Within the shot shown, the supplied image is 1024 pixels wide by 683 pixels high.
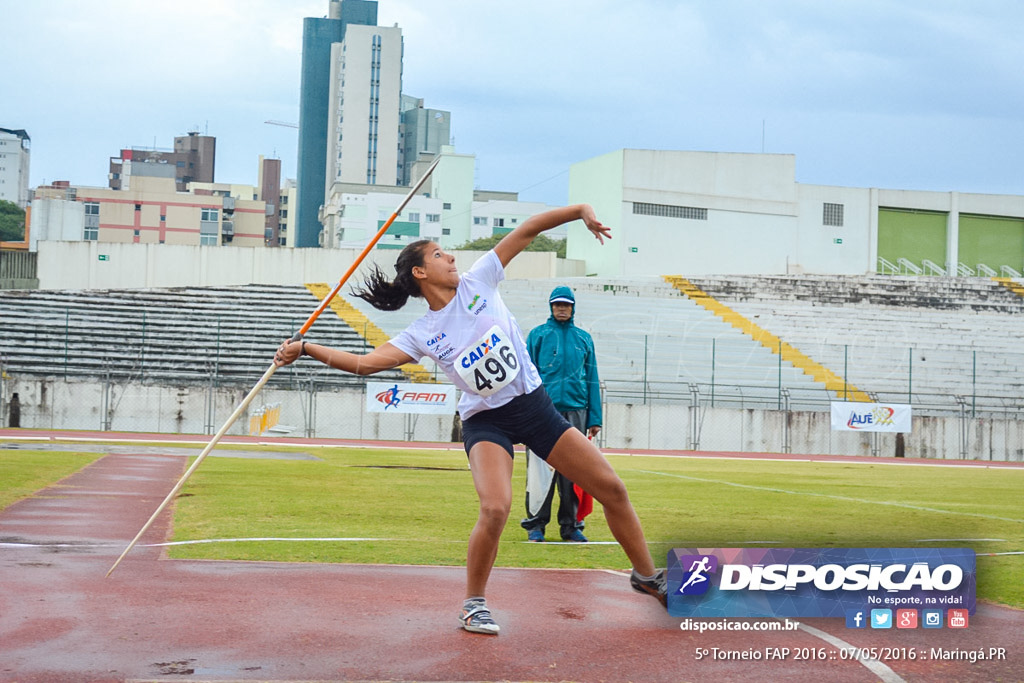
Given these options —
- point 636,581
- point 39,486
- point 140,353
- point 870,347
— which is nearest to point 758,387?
point 870,347

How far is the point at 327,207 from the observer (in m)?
108

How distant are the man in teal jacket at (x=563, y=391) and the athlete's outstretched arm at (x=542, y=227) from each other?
2.94 metres

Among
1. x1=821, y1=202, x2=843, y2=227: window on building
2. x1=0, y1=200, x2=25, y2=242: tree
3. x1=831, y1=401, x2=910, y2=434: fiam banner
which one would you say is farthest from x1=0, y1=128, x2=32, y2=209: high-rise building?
x1=831, y1=401, x2=910, y2=434: fiam banner

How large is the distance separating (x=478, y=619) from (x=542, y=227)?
191 centimetres

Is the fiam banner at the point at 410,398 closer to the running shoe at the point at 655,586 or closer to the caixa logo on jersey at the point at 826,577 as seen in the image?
the running shoe at the point at 655,586

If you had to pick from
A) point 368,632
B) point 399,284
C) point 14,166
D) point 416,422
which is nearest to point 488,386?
point 399,284

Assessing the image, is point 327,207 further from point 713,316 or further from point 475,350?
point 475,350

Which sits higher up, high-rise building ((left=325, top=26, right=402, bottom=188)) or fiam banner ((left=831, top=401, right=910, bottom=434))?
high-rise building ((left=325, top=26, right=402, bottom=188))

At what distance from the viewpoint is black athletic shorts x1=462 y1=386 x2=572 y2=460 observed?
530cm

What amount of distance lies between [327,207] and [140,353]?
77370mm

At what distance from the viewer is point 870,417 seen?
31.1 meters

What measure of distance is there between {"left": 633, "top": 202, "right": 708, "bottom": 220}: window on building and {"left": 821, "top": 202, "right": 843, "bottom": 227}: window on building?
6.29 m
